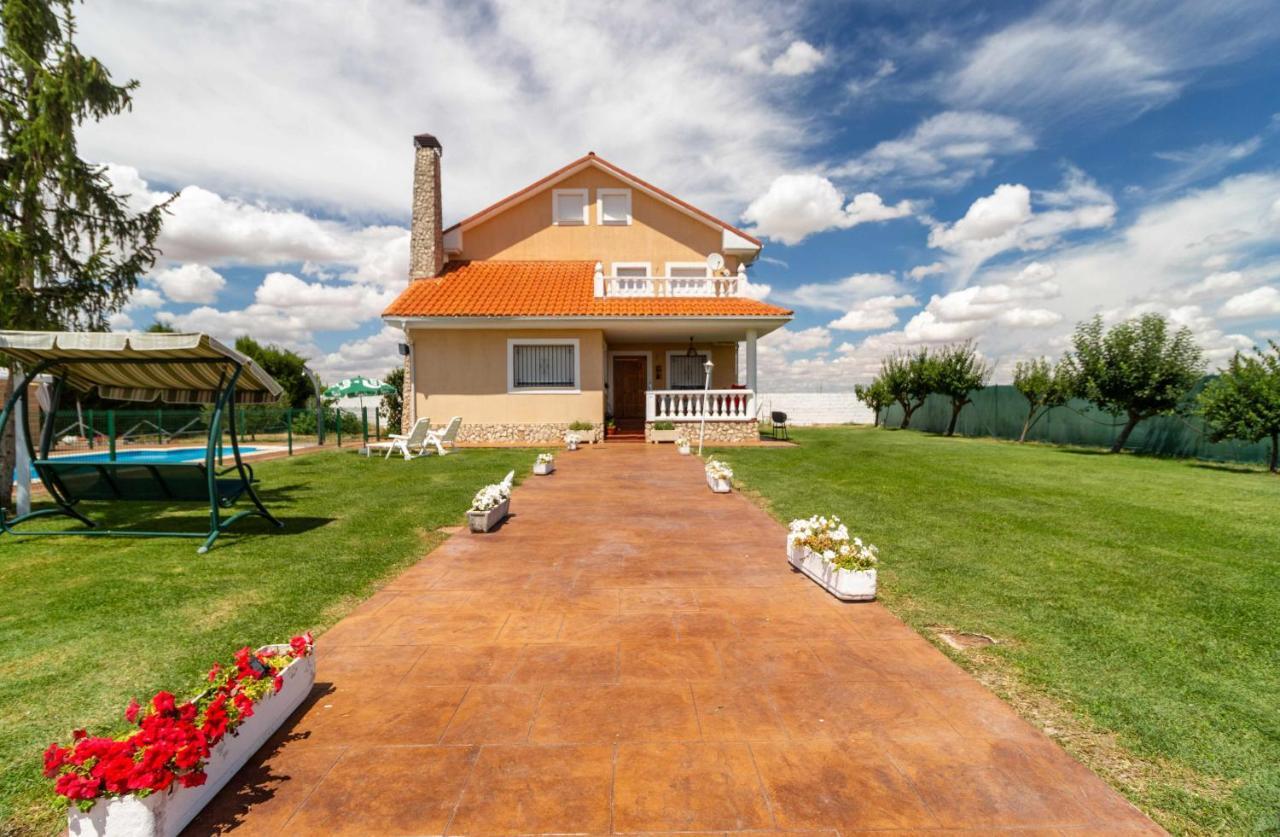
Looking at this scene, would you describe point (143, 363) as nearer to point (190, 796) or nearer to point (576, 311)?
point (190, 796)

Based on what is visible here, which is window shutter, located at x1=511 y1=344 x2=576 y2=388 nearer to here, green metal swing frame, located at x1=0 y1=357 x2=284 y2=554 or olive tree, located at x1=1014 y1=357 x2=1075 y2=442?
green metal swing frame, located at x1=0 y1=357 x2=284 y2=554

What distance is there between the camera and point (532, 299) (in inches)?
682

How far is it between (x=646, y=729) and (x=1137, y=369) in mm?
20986

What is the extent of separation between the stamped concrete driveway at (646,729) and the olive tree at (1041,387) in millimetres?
20957

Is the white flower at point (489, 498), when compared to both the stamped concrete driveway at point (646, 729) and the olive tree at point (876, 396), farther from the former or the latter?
the olive tree at point (876, 396)

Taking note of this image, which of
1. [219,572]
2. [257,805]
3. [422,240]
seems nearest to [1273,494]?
[257,805]

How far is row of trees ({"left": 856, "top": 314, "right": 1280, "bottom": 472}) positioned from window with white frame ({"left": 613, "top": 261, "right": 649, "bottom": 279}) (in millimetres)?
14608

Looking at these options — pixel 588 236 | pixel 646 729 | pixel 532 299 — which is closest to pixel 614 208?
pixel 588 236

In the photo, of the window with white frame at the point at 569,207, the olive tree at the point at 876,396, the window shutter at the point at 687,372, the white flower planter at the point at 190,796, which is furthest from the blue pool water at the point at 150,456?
the olive tree at the point at 876,396

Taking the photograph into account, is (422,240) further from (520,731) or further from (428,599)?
(520,731)

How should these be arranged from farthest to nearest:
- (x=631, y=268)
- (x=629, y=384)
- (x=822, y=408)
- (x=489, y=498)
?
(x=822, y=408), (x=629, y=384), (x=631, y=268), (x=489, y=498)

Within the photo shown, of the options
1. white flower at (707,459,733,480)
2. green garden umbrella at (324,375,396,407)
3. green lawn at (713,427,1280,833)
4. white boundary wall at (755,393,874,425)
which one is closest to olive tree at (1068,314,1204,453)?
green lawn at (713,427,1280,833)

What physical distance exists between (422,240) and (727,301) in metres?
10.2

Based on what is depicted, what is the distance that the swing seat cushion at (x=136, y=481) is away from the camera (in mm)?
6391
